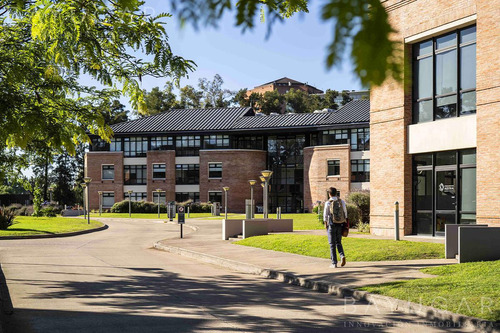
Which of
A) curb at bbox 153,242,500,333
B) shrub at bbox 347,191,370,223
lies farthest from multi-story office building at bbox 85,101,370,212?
curb at bbox 153,242,500,333

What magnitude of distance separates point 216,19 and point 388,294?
7960 millimetres

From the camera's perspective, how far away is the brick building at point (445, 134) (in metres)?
17.7

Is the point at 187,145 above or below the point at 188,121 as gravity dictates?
below

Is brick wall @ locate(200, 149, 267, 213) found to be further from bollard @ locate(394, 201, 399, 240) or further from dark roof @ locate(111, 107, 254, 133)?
bollard @ locate(394, 201, 399, 240)

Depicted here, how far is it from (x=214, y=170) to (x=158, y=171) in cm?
768

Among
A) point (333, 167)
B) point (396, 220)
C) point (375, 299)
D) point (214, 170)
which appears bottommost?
point (375, 299)

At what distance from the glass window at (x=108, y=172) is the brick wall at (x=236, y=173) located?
12.1m

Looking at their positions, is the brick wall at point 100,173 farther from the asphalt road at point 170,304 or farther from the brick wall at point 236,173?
A: the asphalt road at point 170,304

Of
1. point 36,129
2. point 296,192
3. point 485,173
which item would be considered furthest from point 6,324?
point 296,192

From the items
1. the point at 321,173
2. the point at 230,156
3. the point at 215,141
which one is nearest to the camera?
the point at 321,173

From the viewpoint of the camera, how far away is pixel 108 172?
249ft

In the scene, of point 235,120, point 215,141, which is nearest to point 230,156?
point 215,141

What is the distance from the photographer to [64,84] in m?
13.7

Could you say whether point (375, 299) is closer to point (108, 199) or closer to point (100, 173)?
point (108, 199)
